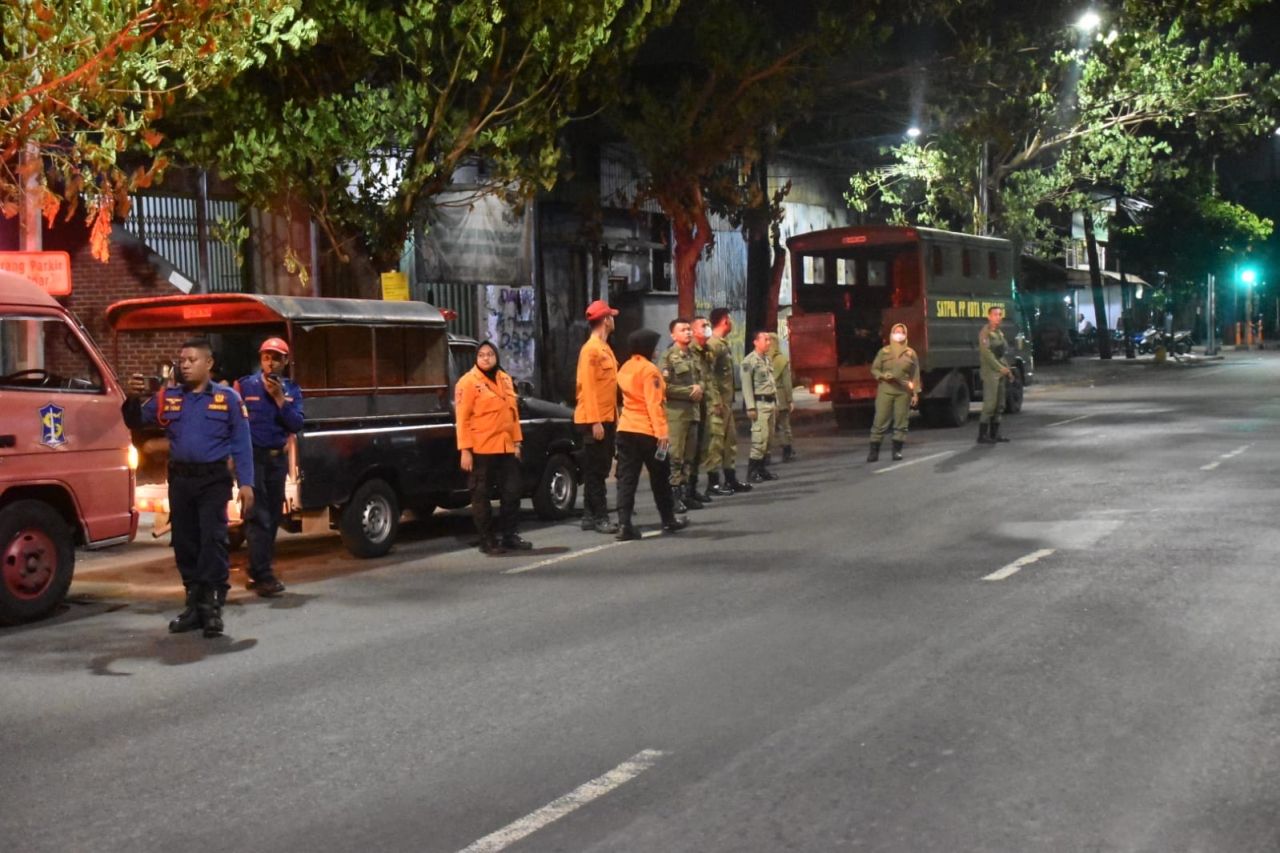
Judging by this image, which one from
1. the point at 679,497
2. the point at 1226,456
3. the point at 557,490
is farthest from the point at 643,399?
the point at 1226,456

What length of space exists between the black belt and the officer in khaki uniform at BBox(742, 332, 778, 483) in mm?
9574

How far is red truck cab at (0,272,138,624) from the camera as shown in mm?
10289

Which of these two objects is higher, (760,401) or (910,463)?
(760,401)

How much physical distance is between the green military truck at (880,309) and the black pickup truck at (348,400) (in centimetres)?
1259

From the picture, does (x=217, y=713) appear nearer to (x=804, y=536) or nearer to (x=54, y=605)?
(x=54, y=605)

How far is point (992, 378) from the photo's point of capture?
21.9 metres

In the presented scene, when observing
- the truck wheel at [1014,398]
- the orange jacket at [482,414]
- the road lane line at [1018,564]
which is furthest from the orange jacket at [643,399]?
the truck wheel at [1014,398]

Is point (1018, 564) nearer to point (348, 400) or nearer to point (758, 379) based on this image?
point (348, 400)

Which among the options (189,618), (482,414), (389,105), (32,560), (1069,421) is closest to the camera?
(189,618)

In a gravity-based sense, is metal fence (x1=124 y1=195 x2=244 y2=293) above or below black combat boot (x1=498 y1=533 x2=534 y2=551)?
above

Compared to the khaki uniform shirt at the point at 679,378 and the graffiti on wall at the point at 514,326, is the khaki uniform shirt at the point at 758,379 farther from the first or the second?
the graffiti on wall at the point at 514,326

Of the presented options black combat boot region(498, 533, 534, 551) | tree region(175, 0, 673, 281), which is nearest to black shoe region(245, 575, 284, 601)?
black combat boot region(498, 533, 534, 551)

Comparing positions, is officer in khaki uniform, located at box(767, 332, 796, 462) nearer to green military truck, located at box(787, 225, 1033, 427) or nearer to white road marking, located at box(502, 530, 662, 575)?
white road marking, located at box(502, 530, 662, 575)

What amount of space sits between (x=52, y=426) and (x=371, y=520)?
10.5 feet
